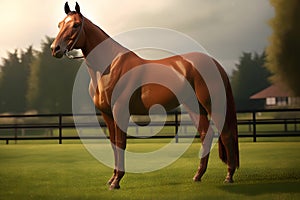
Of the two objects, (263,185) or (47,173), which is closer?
(263,185)

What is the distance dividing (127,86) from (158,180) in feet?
2.67

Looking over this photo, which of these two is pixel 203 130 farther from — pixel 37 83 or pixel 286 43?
pixel 37 83

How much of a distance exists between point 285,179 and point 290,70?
3.09 m

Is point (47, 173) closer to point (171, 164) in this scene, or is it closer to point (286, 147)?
point (171, 164)

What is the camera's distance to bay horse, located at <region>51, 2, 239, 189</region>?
2.42m

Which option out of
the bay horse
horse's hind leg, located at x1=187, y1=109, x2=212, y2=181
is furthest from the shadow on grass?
horse's hind leg, located at x1=187, y1=109, x2=212, y2=181

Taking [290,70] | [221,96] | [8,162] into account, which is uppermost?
[290,70]

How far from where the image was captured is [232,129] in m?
2.51

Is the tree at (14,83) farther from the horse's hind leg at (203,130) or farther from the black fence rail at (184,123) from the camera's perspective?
the horse's hind leg at (203,130)

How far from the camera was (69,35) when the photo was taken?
7.79 feet

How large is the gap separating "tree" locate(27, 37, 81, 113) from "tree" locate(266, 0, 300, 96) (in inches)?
180

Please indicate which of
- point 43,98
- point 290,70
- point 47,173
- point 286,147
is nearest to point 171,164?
point 47,173

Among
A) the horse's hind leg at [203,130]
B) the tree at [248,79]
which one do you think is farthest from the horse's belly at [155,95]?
the tree at [248,79]

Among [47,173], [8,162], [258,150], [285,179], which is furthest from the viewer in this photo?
[258,150]
